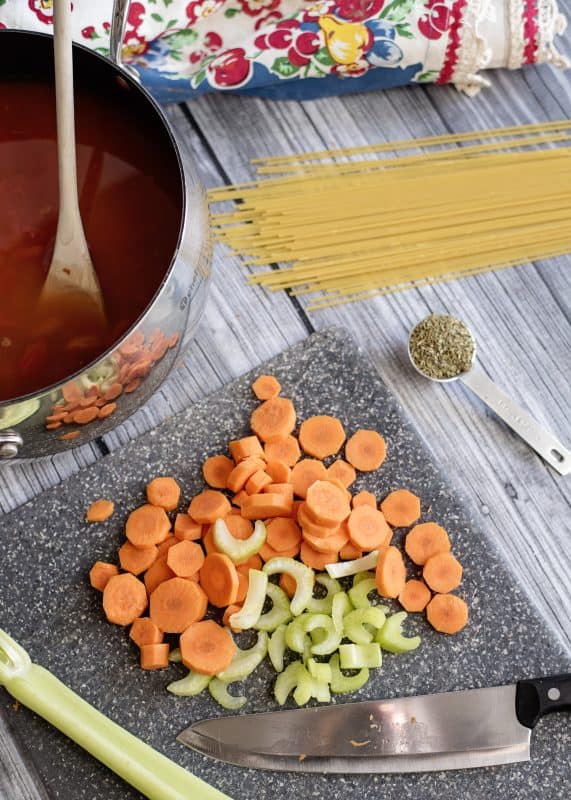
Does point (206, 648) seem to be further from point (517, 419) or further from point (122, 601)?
point (517, 419)

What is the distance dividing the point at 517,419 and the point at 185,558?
524mm

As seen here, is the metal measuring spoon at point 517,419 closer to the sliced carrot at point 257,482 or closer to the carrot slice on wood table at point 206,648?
the sliced carrot at point 257,482

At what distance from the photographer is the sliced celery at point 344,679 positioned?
4.16 feet

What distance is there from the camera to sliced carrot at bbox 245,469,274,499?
52.2 inches

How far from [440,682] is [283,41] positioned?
971mm

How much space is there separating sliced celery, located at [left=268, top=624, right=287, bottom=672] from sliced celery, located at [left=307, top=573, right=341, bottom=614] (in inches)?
2.0

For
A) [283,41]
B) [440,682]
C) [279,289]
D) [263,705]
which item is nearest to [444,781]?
[440,682]

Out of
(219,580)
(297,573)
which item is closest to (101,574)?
(219,580)

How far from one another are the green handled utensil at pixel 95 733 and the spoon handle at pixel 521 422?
65 centimetres

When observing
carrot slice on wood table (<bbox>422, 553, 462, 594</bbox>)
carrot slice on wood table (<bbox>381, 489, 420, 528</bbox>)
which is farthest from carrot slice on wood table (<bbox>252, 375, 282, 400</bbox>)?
carrot slice on wood table (<bbox>422, 553, 462, 594</bbox>)

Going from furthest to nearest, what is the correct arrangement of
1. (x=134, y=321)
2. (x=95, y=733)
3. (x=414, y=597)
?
(x=414, y=597)
(x=95, y=733)
(x=134, y=321)

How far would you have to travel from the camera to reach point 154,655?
4.13 ft

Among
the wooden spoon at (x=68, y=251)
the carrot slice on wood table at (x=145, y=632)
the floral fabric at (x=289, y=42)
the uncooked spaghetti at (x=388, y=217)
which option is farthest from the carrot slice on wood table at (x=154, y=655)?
the floral fabric at (x=289, y=42)

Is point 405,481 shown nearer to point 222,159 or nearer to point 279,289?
point 279,289
